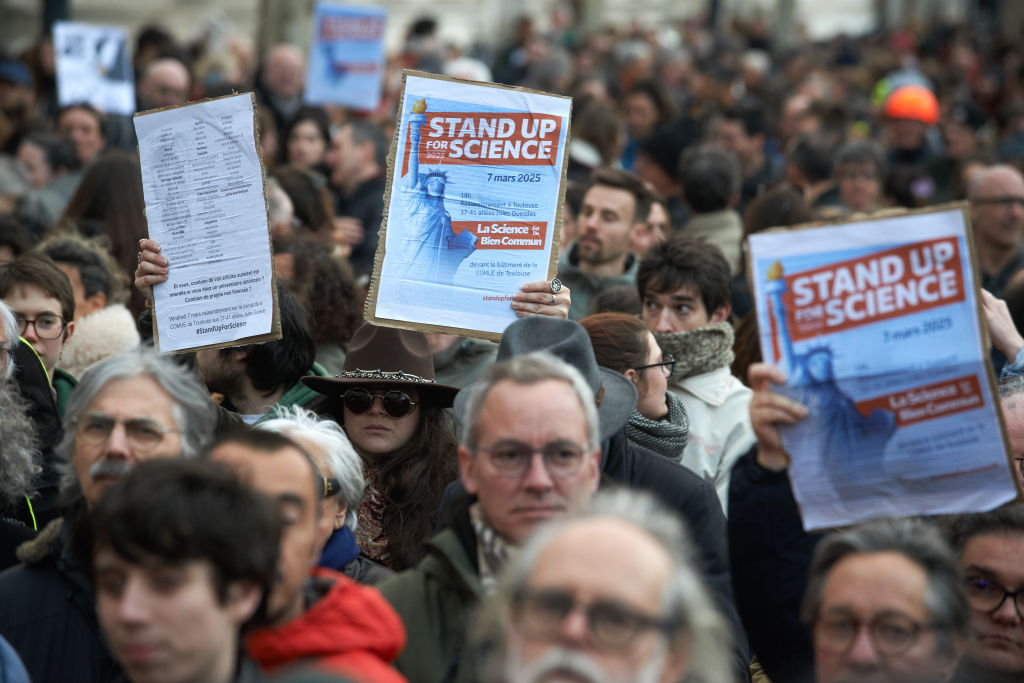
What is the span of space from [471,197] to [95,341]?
201 cm

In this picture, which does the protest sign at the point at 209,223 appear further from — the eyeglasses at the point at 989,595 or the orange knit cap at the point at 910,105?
the orange knit cap at the point at 910,105

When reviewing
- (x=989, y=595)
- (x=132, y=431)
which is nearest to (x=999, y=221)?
(x=989, y=595)

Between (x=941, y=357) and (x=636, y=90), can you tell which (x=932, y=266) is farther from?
(x=636, y=90)

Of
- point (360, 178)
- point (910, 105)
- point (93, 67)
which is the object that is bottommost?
point (360, 178)

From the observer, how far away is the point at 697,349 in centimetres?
589

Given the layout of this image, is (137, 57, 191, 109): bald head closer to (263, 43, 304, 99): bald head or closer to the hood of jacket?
(263, 43, 304, 99): bald head

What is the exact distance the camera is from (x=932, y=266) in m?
3.66

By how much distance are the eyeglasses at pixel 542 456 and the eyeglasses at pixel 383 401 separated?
1.65m

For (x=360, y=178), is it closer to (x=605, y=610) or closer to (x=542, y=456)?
(x=542, y=456)

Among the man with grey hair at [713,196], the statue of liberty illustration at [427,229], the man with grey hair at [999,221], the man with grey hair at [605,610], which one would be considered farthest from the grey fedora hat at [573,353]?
the man with grey hair at [999,221]

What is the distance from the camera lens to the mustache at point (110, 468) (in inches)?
154

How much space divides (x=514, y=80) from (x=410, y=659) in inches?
647

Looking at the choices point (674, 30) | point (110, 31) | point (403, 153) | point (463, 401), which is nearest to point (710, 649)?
point (463, 401)

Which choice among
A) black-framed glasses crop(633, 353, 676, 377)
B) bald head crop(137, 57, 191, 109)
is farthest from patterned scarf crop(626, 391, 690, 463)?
bald head crop(137, 57, 191, 109)
